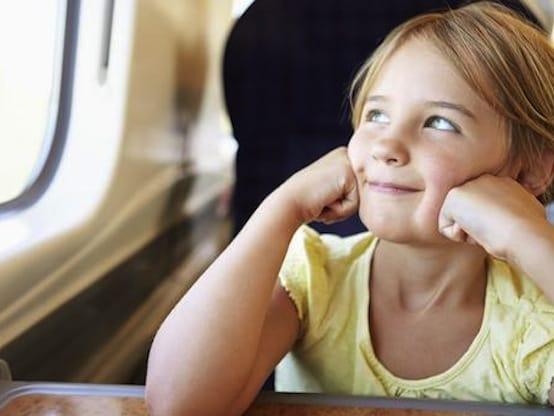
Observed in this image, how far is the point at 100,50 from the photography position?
1452mm

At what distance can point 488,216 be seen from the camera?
72 cm

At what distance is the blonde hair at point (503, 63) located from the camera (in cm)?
78

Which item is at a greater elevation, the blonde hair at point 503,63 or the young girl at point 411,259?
the blonde hair at point 503,63

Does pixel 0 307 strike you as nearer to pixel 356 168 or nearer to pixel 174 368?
pixel 174 368

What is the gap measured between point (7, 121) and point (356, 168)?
720 mm

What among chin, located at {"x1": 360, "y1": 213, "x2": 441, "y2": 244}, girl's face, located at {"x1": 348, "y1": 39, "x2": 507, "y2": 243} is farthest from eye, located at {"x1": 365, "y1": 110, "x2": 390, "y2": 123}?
chin, located at {"x1": 360, "y1": 213, "x2": 441, "y2": 244}

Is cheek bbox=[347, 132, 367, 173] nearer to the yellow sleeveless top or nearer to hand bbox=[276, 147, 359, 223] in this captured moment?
hand bbox=[276, 147, 359, 223]

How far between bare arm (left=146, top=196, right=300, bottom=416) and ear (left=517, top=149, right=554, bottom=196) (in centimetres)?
32

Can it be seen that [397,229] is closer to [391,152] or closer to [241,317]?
[391,152]

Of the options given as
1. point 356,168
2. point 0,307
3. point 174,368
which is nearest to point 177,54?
point 0,307

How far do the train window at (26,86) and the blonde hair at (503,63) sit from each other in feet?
2.26

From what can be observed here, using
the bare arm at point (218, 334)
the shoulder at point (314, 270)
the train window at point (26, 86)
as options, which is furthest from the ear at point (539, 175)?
the train window at point (26, 86)

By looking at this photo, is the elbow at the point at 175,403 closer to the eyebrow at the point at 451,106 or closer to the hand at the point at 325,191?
the hand at the point at 325,191

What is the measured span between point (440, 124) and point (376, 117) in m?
0.08
